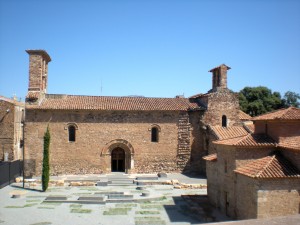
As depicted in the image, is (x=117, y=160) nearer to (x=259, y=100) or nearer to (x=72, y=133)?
(x=72, y=133)

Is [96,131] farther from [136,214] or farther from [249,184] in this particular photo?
[249,184]

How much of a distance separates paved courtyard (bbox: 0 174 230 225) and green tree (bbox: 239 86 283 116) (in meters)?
35.0

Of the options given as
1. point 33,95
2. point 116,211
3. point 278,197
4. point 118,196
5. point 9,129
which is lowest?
point 116,211

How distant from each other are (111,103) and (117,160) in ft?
17.0

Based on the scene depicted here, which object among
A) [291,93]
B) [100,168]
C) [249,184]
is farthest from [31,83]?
[291,93]

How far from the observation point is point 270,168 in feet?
45.3

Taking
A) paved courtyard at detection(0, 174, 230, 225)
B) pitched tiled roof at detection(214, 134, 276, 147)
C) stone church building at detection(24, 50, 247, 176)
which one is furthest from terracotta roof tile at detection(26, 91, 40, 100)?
pitched tiled roof at detection(214, 134, 276, 147)

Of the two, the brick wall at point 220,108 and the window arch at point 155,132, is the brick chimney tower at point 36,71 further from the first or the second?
the brick wall at point 220,108

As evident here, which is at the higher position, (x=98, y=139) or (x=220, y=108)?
(x=220, y=108)

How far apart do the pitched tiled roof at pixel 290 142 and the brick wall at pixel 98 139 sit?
1404cm

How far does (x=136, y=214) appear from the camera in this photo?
1659 cm

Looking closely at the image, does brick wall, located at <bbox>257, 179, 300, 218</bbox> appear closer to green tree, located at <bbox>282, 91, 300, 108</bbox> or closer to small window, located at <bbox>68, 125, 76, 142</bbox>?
small window, located at <bbox>68, 125, 76, 142</bbox>

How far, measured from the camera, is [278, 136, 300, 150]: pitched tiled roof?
14.2 metres

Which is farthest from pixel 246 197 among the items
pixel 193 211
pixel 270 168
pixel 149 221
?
pixel 149 221
